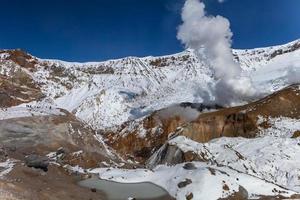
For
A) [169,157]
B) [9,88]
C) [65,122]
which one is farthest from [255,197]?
[9,88]

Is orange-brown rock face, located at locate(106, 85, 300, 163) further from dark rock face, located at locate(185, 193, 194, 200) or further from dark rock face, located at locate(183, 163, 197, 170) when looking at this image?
dark rock face, located at locate(185, 193, 194, 200)

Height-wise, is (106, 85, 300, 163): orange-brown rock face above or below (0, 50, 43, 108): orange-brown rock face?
below

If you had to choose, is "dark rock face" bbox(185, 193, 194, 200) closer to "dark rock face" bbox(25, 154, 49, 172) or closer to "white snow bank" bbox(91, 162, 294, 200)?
"white snow bank" bbox(91, 162, 294, 200)

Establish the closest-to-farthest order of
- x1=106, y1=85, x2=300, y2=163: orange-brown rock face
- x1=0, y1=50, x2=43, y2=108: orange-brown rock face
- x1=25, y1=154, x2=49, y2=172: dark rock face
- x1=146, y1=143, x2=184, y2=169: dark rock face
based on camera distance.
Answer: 1. x1=25, y1=154, x2=49, y2=172: dark rock face
2. x1=146, y1=143, x2=184, y2=169: dark rock face
3. x1=106, y1=85, x2=300, y2=163: orange-brown rock face
4. x1=0, y1=50, x2=43, y2=108: orange-brown rock face

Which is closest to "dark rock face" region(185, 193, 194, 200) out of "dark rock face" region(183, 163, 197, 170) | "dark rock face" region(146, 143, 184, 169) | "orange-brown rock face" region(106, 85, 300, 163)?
"dark rock face" region(183, 163, 197, 170)

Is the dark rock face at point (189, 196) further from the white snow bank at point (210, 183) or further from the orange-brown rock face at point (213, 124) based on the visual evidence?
the orange-brown rock face at point (213, 124)

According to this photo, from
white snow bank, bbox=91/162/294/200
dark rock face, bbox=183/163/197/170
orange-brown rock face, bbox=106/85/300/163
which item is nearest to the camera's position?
white snow bank, bbox=91/162/294/200

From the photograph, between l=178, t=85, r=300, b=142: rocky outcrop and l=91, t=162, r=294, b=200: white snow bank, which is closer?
l=91, t=162, r=294, b=200: white snow bank

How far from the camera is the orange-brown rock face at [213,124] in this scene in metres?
94.6

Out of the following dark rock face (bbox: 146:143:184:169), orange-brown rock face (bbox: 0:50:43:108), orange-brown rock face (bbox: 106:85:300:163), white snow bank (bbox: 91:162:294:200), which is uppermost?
orange-brown rock face (bbox: 0:50:43:108)

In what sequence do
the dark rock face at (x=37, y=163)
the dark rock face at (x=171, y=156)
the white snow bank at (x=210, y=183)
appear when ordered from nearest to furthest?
1. the white snow bank at (x=210, y=183)
2. the dark rock face at (x=37, y=163)
3. the dark rock face at (x=171, y=156)

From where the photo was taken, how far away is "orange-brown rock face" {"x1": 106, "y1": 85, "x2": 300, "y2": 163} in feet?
310

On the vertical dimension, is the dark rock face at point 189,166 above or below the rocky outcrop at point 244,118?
below

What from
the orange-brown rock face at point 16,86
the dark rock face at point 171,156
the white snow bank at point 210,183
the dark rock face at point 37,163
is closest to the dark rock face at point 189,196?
the white snow bank at point 210,183
